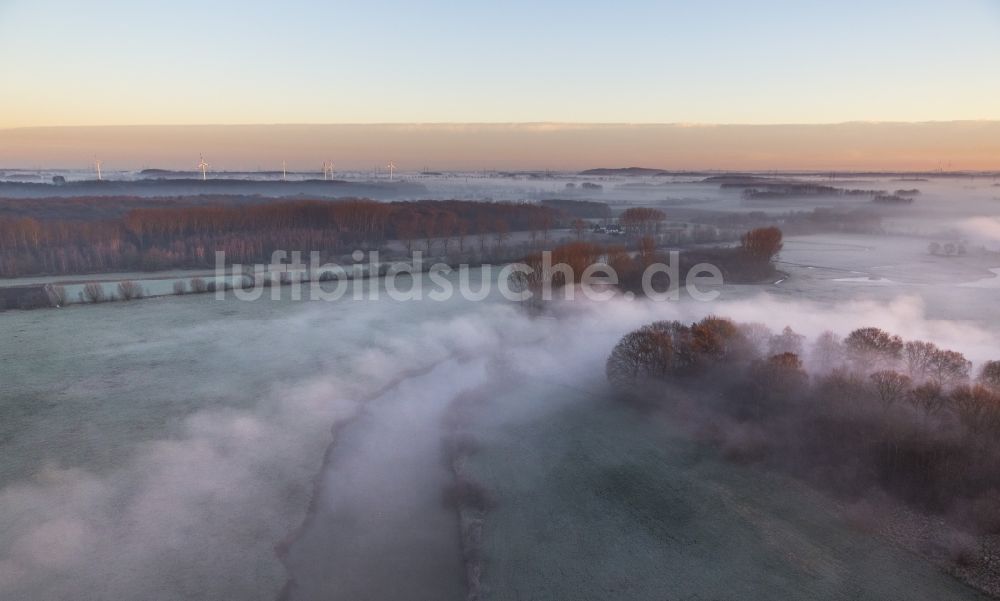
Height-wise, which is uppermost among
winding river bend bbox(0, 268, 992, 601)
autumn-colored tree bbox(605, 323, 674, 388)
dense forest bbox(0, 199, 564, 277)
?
dense forest bbox(0, 199, 564, 277)

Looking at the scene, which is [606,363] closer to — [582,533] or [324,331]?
[582,533]

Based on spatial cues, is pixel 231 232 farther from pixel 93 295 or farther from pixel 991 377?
pixel 991 377

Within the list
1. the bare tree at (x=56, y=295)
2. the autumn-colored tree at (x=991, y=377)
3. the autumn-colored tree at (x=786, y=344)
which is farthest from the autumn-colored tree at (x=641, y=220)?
the bare tree at (x=56, y=295)

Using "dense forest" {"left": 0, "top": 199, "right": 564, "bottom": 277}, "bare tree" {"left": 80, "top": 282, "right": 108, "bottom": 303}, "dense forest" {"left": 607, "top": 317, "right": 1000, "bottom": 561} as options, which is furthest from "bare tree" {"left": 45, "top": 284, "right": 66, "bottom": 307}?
"dense forest" {"left": 607, "top": 317, "right": 1000, "bottom": 561}

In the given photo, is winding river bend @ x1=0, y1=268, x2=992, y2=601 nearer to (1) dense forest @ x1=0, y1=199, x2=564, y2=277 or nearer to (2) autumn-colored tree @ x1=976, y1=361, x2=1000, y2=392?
(2) autumn-colored tree @ x1=976, y1=361, x2=1000, y2=392

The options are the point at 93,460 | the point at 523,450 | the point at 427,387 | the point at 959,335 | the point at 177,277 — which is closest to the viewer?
the point at 93,460

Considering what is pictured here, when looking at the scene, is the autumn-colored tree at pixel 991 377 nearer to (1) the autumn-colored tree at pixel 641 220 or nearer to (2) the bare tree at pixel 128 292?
(2) the bare tree at pixel 128 292

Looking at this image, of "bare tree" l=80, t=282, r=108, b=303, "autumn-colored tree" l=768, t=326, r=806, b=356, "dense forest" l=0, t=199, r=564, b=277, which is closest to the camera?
"autumn-colored tree" l=768, t=326, r=806, b=356

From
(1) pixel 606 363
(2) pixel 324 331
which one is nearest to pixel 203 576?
(1) pixel 606 363
